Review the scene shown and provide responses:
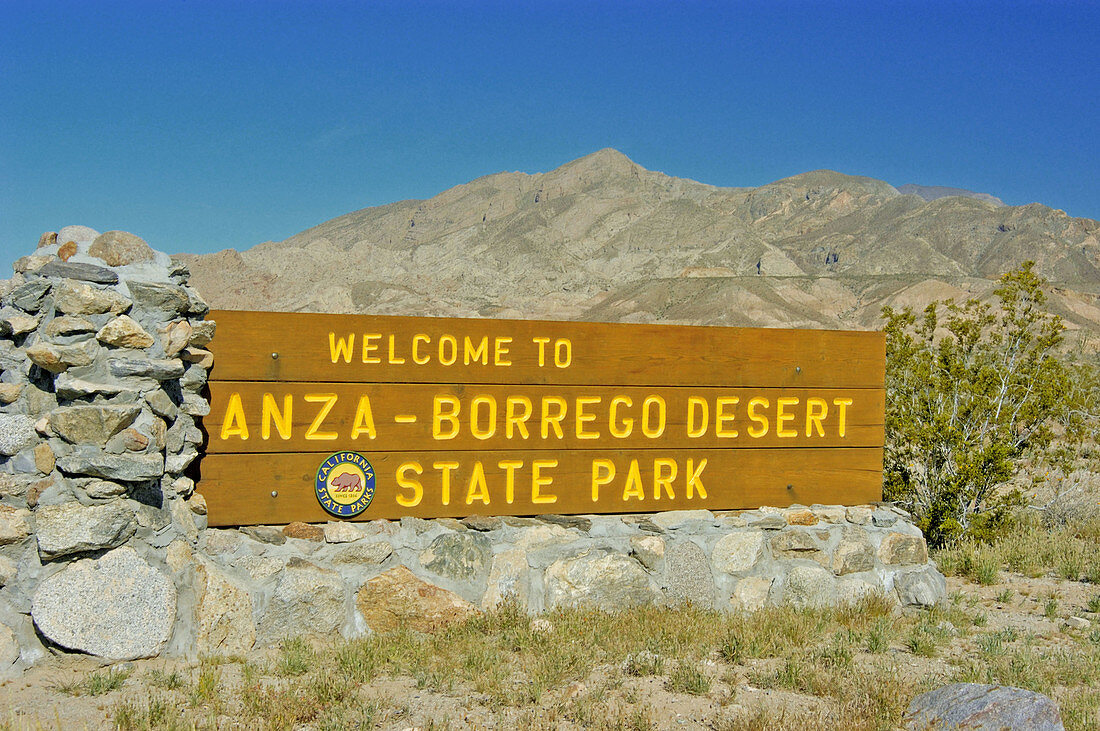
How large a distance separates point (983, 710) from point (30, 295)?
4996 millimetres

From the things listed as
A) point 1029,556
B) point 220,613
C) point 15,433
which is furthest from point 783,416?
point 15,433

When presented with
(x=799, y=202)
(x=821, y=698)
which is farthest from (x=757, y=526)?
(x=799, y=202)

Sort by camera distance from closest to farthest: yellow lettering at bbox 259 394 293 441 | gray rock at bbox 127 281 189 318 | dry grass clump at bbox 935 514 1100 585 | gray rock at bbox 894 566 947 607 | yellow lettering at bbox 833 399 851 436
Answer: gray rock at bbox 127 281 189 318, yellow lettering at bbox 259 394 293 441, gray rock at bbox 894 566 947 607, yellow lettering at bbox 833 399 851 436, dry grass clump at bbox 935 514 1100 585

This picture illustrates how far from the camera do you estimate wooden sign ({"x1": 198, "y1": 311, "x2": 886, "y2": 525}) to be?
4.93 metres

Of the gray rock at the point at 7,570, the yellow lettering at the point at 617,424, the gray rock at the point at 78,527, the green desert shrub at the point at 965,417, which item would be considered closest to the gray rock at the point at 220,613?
the gray rock at the point at 78,527

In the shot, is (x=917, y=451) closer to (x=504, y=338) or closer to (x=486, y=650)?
(x=504, y=338)

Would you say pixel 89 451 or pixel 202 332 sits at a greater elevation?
pixel 202 332

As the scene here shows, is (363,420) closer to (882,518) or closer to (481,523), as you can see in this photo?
(481,523)

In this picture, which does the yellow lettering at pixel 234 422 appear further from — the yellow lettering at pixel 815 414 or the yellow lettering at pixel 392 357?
the yellow lettering at pixel 815 414

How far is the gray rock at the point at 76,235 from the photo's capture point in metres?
4.64

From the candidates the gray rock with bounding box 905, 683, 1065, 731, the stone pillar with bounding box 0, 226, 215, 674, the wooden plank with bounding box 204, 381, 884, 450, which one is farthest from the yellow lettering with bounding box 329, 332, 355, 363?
the gray rock with bounding box 905, 683, 1065, 731

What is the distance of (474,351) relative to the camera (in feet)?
17.3

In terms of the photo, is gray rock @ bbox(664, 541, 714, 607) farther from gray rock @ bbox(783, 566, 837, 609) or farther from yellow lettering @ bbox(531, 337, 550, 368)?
yellow lettering @ bbox(531, 337, 550, 368)

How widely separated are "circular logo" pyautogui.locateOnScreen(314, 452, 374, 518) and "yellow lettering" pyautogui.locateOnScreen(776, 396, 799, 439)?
2838 mm
